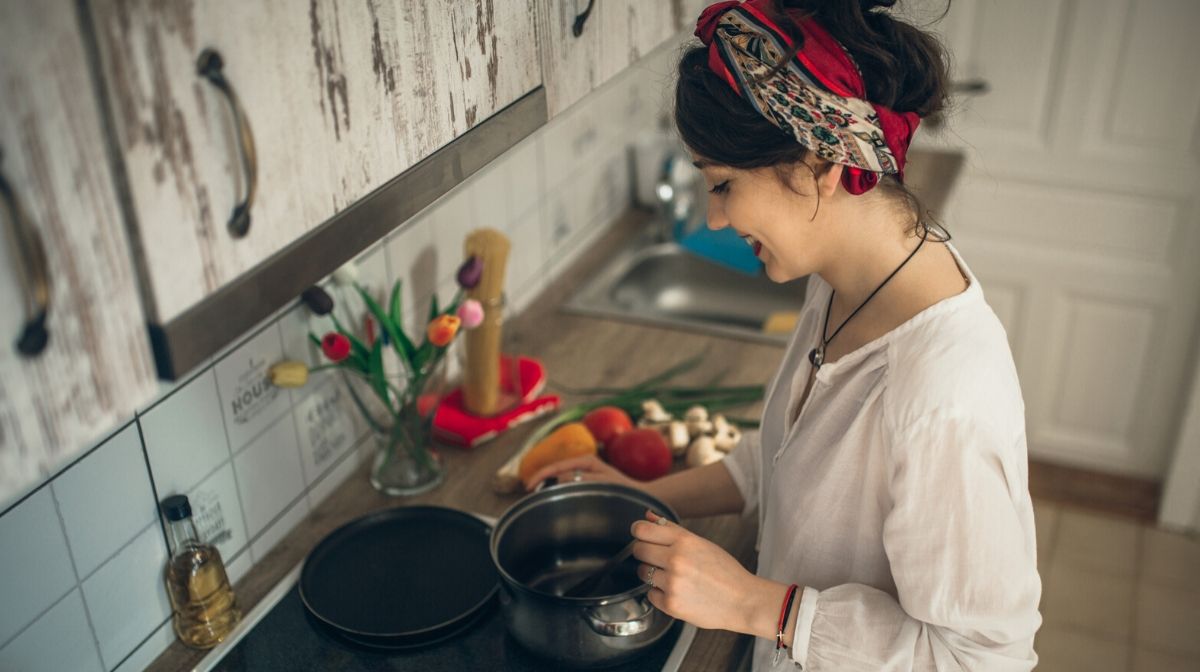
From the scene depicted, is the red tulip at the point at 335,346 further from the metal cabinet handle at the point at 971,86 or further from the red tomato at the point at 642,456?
the metal cabinet handle at the point at 971,86

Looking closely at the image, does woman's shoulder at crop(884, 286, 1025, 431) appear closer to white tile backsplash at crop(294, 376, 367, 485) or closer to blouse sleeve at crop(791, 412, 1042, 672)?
blouse sleeve at crop(791, 412, 1042, 672)

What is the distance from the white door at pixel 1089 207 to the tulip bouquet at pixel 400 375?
5.68 feet

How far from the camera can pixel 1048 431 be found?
11.0 ft

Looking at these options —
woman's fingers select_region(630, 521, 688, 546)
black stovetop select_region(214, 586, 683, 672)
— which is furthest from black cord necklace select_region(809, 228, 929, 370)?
black stovetop select_region(214, 586, 683, 672)

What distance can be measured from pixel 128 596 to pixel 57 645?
0.11 metres

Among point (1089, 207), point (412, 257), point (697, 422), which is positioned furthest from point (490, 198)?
point (1089, 207)

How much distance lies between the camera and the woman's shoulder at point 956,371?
1.04 m

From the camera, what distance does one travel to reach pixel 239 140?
30.5 inches

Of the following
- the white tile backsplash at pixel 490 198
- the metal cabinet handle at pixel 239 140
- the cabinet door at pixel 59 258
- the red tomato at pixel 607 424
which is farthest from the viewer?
the white tile backsplash at pixel 490 198

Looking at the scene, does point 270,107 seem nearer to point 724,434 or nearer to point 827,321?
point 827,321

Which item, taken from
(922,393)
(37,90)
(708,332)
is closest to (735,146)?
(922,393)

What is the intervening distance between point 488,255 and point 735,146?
2.32ft

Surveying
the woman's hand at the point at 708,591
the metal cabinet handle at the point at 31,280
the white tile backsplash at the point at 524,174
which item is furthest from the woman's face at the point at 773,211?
the white tile backsplash at the point at 524,174

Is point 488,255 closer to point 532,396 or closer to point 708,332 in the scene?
point 532,396
